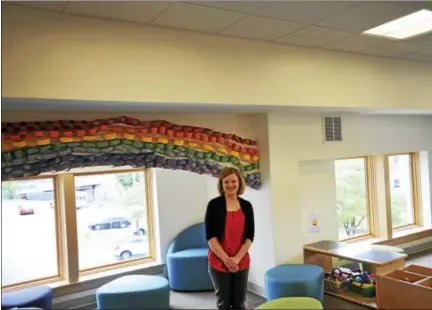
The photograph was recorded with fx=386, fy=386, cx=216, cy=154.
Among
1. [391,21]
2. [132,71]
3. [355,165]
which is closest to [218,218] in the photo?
[132,71]

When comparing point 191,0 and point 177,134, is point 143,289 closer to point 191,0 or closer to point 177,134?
point 177,134

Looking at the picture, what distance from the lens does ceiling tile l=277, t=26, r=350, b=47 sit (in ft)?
10.1

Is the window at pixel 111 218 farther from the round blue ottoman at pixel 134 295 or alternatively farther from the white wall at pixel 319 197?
the white wall at pixel 319 197

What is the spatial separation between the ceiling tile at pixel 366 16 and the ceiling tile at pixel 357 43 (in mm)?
307

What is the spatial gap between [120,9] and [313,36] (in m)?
1.63

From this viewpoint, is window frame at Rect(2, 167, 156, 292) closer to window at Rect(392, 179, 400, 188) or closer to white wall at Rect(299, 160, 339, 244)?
white wall at Rect(299, 160, 339, 244)

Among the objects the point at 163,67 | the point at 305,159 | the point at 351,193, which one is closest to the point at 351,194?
the point at 351,193

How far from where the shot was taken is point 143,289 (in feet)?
12.2

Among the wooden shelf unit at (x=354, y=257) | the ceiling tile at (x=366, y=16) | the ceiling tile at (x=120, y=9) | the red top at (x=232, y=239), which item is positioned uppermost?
the ceiling tile at (x=366, y=16)

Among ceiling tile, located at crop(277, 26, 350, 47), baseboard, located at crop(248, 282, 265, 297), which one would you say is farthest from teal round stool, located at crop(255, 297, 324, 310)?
baseboard, located at crop(248, 282, 265, 297)

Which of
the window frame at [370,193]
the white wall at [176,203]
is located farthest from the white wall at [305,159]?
the white wall at [176,203]

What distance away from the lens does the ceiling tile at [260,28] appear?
9.11 ft

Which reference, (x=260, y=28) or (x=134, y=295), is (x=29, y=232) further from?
(x=260, y=28)

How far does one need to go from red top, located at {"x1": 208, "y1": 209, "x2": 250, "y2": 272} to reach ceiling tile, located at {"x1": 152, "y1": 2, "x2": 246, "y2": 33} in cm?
133
